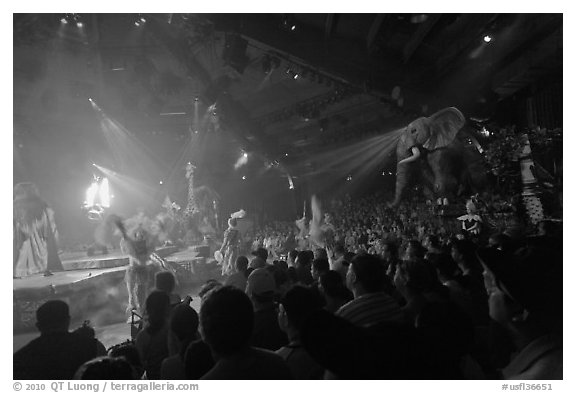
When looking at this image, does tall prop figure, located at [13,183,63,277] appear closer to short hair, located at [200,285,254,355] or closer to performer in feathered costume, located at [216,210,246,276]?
performer in feathered costume, located at [216,210,246,276]

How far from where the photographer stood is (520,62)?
670 cm

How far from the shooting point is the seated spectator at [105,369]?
1656mm

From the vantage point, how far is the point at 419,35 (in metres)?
6.02

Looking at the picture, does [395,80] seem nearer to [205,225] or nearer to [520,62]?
[520,62]

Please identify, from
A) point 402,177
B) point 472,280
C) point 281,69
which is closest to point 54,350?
point 472,280

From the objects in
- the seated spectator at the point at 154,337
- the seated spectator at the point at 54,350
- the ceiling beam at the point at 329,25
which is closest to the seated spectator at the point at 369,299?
the seated spectator at the point at 154,337

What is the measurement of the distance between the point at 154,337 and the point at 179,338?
31 centimetres

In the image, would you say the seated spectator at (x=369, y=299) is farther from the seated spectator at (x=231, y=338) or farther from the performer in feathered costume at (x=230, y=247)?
the performer in feathered costume at (x=230, y=247)

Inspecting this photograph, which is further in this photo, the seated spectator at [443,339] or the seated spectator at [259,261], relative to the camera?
the seated spectator at [259,261]

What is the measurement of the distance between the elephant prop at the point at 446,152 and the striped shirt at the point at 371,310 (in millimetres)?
5524

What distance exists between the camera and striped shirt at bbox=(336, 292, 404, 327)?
231 centimetres

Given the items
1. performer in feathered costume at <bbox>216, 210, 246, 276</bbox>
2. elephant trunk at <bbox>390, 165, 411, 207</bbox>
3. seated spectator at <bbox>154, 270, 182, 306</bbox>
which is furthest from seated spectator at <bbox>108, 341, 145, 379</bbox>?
elephant trunk at <bbox>390, 165, 411, 207</bbox>

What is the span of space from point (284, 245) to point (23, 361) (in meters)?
13.7
